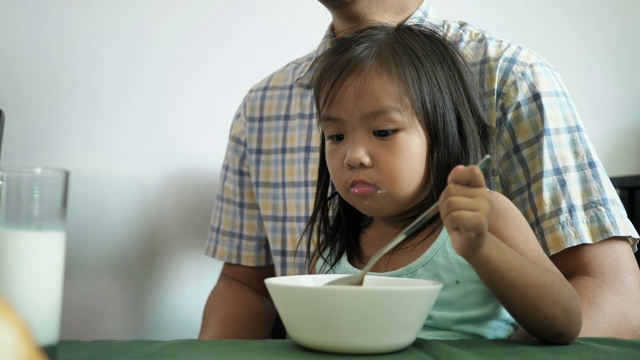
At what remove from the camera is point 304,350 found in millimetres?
712

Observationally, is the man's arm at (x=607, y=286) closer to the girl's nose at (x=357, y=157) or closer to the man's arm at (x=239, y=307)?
the girl's nose at (x=357, y=157)

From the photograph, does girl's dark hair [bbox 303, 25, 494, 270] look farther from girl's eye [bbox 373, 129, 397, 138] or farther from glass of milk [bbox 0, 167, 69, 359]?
glass of milk [bbox 0, 167, 69, 359]

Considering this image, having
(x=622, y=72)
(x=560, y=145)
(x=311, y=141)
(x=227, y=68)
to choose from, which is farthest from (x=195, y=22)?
(x=622, y=72)

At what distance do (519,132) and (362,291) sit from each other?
769 mm

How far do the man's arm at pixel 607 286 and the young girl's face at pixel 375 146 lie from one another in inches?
12.7

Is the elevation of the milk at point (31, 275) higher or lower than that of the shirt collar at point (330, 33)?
lower

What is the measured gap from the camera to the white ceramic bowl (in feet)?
2.24

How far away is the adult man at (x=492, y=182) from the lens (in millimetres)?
1255

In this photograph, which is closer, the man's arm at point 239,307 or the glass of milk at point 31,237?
the glass of milk at point 31,237

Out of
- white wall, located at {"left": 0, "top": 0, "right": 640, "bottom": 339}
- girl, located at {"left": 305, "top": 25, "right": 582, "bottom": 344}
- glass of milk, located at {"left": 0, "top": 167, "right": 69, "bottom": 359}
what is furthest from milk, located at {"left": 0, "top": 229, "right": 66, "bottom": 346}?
white wall, located at {"left": 0, "top": 0, "right": 640, "bottom": 339}

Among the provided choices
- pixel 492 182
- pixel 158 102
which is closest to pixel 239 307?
pixel 158 102

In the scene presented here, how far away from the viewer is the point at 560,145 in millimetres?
1326

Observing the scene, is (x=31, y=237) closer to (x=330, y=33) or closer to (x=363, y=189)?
(x=363, y=189)

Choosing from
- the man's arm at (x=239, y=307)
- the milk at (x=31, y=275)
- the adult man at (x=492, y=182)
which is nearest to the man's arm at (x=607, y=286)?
the adult man at (x=492, y=182)
